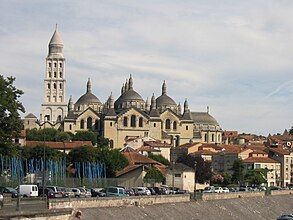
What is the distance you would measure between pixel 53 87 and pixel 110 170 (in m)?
96.3

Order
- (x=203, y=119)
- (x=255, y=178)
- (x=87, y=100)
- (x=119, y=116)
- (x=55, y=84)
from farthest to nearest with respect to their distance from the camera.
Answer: (x=203, y=119) < (x=55, y=84) < (x=87, y=100) < (x=119, y=116) < (x=255, y=178)

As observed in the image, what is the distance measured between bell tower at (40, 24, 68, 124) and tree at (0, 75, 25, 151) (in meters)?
134

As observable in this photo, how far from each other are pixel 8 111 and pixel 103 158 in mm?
46961

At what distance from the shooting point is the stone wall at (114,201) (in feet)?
129

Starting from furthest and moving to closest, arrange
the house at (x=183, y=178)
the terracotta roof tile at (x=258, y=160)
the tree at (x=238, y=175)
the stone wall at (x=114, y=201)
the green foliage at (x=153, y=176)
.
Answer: the terracotta roof tile at (x=258, y=160), the tree at (x=238, y=175), the house at (x=183, y=178), the green foliage at (x=153, y=176), the stone wall at (x=114, y=201)

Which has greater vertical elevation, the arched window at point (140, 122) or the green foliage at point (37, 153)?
the arched window at point (140, 122)

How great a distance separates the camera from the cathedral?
16188cm

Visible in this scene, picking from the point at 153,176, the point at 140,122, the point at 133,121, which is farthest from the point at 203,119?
the point at 153,176

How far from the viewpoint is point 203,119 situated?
196125mm

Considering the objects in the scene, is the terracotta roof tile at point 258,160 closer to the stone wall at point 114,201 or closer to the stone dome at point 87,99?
the stone dome at point 87,99

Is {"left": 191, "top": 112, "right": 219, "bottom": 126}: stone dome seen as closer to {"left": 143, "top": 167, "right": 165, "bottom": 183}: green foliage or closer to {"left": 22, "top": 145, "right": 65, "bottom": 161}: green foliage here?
{"left": 22, "top": 145, "right": 65, "bottom": 161}: green foliage

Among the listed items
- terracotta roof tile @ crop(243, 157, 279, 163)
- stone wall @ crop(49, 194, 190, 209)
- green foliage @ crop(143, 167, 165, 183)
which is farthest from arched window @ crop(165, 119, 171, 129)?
stone wall @ crop(49, 194, 190, 209)

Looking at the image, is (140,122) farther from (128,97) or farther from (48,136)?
(48,136)

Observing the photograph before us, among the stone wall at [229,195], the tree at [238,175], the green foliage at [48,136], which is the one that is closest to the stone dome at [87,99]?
the green foliage at [48,136]
